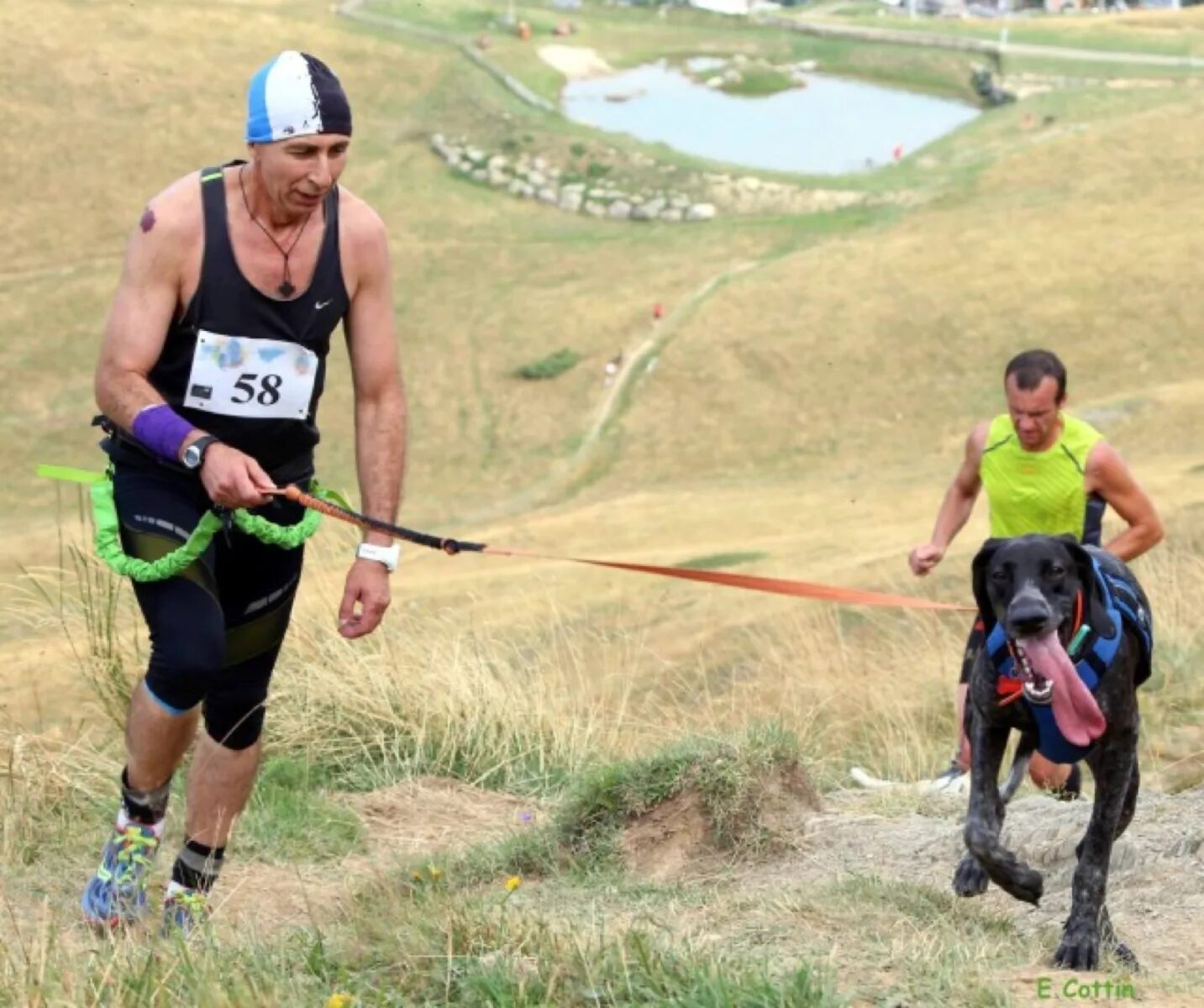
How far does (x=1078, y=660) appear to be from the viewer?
17.1ft

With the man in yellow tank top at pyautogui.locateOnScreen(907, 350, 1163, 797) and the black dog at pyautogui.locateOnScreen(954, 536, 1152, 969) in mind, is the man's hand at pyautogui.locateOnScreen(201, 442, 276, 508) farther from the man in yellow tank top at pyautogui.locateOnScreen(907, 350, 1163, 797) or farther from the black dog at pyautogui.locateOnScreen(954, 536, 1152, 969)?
the man in yellow tank top at pyautogui.locateOnScreen(907, 350, 1163, 797)

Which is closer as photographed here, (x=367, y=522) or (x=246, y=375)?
(x=246, y=375)

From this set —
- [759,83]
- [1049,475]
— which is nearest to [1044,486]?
[1049,475]

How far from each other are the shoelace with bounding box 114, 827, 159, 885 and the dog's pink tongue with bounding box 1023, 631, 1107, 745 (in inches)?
95.5

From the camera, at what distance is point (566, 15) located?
220 ft

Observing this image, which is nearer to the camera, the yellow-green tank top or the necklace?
the necklace

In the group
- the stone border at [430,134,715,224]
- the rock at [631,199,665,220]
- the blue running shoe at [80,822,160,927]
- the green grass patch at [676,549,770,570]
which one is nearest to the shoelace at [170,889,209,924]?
the blue running shoe at [80,822,160,927]

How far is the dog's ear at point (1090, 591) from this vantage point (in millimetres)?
5198

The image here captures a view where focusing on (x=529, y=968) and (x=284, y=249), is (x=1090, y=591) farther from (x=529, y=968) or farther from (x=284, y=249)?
(x=284, y=249)

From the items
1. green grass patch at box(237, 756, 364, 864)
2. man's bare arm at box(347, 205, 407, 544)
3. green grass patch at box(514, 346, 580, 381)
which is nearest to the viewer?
man's bare arm at box(347, 205, 407, 544)

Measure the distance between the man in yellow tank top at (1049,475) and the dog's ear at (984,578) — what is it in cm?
149

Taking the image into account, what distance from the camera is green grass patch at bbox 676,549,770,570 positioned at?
19.3m

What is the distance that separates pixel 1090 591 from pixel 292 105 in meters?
2.42

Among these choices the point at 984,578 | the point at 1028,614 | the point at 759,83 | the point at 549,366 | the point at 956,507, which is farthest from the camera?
the point at 759,83
